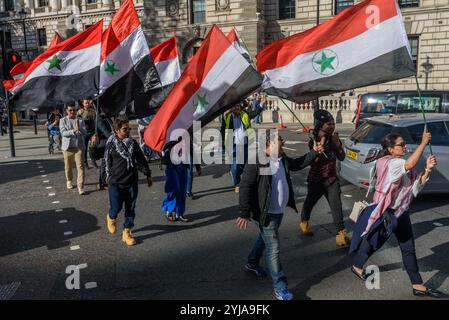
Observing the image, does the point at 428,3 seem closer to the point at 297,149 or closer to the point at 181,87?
the point at 297,149

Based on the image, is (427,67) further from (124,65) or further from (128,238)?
(128,238)

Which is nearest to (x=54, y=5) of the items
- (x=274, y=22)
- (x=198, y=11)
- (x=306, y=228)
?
(x=198, y=11)

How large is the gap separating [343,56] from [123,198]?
11.4 feet

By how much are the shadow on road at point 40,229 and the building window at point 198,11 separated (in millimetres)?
28716

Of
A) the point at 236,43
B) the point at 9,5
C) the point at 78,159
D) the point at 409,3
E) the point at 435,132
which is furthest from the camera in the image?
the point at 9,5

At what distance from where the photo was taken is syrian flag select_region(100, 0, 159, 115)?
22.9 feet

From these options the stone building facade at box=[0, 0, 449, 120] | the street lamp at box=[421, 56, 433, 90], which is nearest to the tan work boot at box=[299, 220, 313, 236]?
the stone building facade at box=[0, 0, 449, 120]

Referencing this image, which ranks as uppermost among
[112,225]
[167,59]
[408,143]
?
[167,59]

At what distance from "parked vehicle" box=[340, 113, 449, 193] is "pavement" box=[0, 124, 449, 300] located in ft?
1.47

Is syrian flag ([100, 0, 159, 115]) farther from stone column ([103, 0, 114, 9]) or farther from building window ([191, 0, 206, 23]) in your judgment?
stone column ([103, 0, 114, 9])

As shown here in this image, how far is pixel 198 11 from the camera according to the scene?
34.0 metres

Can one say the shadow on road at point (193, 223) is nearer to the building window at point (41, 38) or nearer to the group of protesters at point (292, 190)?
the group of protesters at point (292, 190)
